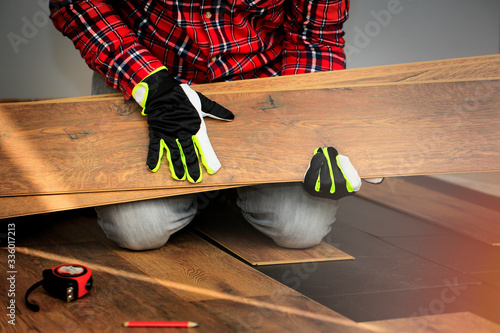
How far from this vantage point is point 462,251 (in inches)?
64.0

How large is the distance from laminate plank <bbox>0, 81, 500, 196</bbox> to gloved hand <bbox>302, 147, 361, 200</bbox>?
0.06 m

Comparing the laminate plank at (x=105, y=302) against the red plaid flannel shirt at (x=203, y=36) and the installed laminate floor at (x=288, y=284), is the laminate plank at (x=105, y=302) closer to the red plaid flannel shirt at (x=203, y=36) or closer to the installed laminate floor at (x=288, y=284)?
the installed laminate floor at (x=288, y=284)

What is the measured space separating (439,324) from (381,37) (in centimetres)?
199

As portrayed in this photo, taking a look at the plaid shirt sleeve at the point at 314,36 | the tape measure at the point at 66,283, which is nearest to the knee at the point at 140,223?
the tape measure at the point at 66,283

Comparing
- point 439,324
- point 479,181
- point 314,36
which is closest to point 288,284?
point 439,324

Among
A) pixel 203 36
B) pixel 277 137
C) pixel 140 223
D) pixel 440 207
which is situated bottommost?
pixel 440 207

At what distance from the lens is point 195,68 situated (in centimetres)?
167

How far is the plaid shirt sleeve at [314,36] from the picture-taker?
163 centimetres

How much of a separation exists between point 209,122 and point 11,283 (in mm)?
733

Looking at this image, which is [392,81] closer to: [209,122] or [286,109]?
[286,109]

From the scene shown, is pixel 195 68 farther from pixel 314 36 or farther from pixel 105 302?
pixel 105 302

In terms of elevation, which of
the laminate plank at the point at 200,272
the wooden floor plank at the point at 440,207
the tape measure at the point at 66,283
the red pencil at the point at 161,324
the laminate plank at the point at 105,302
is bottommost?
the wooden floor plank at the point at 440,207

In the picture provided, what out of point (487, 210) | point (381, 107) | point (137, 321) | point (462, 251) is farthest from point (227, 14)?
point (487, 210)

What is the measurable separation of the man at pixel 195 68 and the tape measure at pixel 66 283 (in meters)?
0.30
